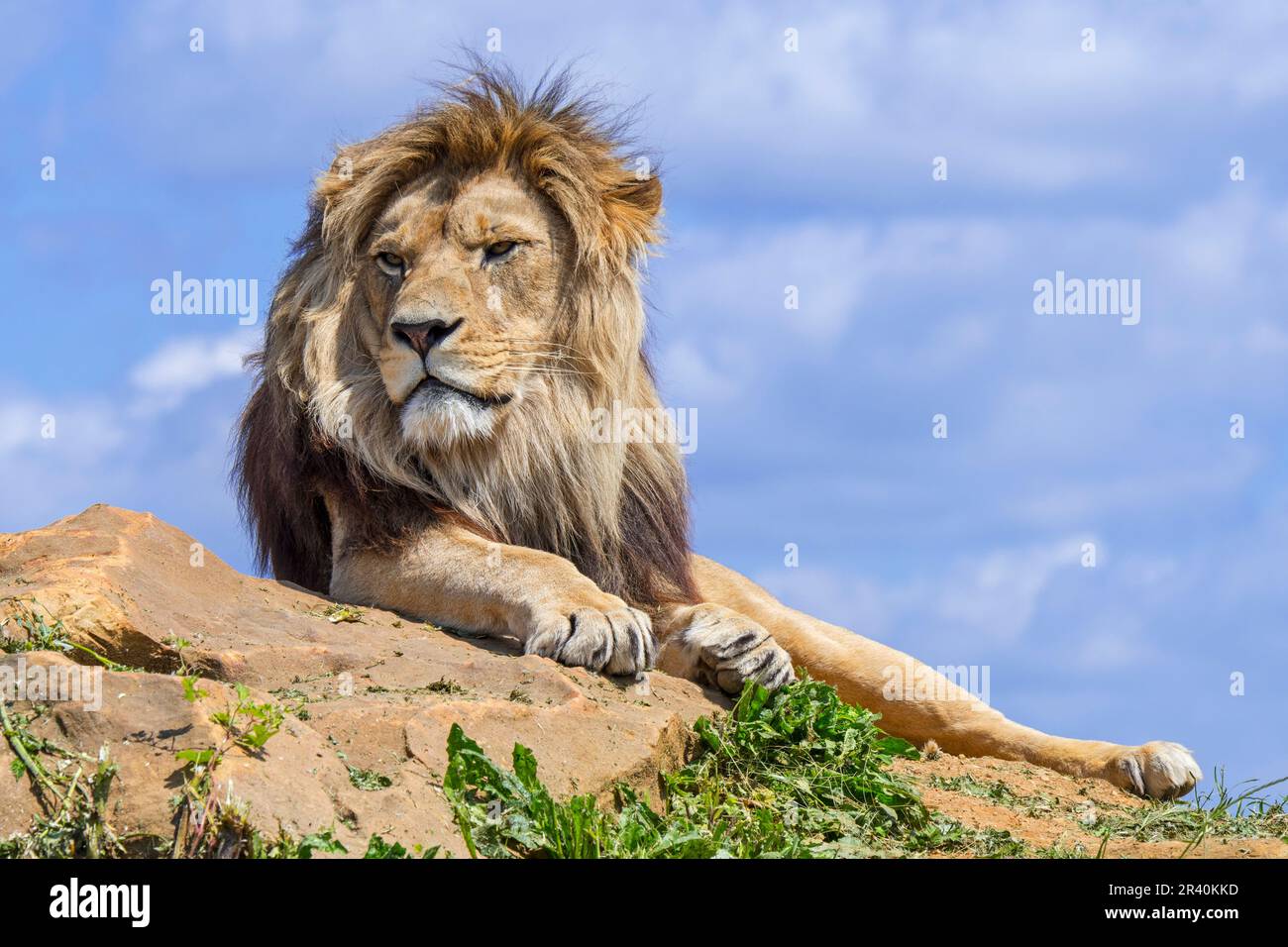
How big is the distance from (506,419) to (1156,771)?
3.30m

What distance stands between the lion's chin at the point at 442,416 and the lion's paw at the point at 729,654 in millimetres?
1372

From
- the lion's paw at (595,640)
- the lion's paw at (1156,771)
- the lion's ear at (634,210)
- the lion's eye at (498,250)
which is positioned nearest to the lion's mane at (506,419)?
the lion's ear at (634,210)

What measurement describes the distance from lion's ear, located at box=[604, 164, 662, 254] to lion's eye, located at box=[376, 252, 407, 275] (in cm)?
105

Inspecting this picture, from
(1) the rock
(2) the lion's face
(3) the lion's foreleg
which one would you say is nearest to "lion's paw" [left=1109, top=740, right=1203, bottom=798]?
(1) the rock

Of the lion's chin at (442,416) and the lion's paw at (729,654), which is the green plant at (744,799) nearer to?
the lion's paw at (729,654)

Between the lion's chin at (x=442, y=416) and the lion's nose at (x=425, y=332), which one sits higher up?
the lion's nose at (x=425, y=332)

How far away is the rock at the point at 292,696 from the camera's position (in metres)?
4.16

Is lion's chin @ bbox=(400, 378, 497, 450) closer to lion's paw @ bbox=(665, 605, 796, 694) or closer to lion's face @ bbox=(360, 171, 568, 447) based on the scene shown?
lion's face @ bbox=(360, 171, 568, 447)

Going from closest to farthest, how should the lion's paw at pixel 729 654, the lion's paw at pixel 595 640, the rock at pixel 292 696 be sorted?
the rock at pixel 292 696 < the lion's paw at pixel 595 640 < the lion's paw at pixel 729 654

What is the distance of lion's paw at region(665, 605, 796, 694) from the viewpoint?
6.17 meters

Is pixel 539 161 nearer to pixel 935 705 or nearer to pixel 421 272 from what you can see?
pixel 421 272

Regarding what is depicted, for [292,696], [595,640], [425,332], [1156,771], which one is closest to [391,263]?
[425,332]
